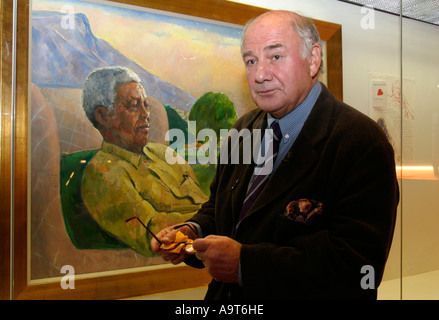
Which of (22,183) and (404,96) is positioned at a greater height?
(404,96)

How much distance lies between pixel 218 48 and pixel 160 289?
861mm

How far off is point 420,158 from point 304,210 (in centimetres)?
86

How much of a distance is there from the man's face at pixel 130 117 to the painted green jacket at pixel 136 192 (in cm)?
3

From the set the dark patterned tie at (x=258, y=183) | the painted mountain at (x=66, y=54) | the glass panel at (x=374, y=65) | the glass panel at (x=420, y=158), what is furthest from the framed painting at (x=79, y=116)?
the glass panel at (x=420, y=158)

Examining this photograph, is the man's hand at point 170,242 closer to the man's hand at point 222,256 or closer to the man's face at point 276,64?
the man's hand at point 222,256

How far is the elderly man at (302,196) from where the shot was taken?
780 millimetres

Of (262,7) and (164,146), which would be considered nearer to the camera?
(164,146)

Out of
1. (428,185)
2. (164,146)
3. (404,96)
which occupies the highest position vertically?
(404,96)

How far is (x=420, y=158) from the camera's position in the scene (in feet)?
4.81

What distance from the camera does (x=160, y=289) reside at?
4.12ft

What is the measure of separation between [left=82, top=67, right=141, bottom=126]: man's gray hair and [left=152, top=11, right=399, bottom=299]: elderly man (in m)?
0.45

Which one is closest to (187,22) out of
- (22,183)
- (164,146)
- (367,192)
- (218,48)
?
(218,48)
